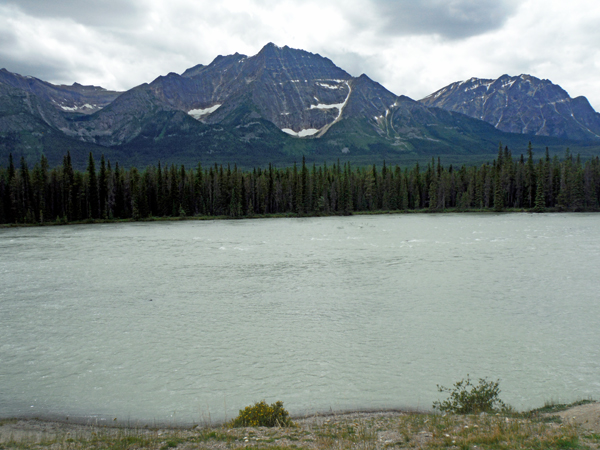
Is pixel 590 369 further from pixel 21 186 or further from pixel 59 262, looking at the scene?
pixel 21 186

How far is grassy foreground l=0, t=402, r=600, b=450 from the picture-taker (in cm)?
1066

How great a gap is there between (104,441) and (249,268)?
99.5ft

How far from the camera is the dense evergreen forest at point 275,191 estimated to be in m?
119

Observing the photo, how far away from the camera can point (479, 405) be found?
13.7 m

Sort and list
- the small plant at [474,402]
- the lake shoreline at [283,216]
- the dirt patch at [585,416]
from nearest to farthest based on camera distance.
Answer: the dirt patch at [585,416] < the small plant at [474,402] < the lake shoreline at [283,216]

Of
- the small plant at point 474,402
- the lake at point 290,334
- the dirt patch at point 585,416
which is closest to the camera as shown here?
the dirt patch at point 585,416

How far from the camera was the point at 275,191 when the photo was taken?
14738cm

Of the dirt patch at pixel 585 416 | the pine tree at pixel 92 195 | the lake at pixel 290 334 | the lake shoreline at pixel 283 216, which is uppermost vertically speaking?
the pine tree at pixel 92 195

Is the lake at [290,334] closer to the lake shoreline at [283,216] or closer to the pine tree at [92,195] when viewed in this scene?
the lake shoreline at [283,216]

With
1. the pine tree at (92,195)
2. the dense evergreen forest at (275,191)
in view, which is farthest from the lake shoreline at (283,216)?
the pine tree at (92,195)

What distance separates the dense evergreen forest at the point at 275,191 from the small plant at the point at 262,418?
12022 cm

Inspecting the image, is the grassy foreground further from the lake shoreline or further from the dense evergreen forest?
the dense evergreen forest

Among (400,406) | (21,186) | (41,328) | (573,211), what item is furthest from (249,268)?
(573,211)

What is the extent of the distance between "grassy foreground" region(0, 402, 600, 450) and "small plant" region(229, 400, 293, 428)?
36 cm
